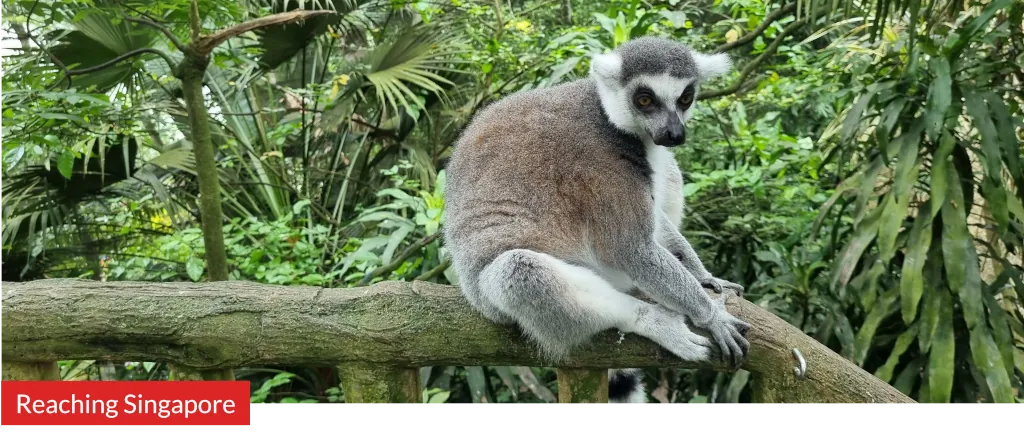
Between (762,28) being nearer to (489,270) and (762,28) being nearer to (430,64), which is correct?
(430,64)

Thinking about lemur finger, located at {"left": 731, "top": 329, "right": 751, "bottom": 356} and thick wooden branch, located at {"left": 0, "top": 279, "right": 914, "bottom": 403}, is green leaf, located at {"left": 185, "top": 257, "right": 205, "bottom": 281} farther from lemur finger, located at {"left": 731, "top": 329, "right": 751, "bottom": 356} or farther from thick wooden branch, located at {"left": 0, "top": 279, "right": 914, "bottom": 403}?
lemur finger, located at {"left": 731, "top": 329, "right": 751, "bottom": 356}

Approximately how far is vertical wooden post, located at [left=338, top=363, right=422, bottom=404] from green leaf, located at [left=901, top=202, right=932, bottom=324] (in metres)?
2.46

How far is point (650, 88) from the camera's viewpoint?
8.71ft

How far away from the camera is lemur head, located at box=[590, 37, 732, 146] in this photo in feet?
8.59

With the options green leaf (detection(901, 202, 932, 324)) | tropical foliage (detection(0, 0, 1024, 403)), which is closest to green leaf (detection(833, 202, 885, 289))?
tropical foliage (detection(0, 0, 1024, 403))

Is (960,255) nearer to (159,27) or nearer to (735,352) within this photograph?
(735,352)

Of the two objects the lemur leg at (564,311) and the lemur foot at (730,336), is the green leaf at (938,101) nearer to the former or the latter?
the lemur foot at (730,336)

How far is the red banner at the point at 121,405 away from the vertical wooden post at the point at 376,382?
0.35 metres

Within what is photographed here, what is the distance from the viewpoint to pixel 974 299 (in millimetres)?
3561

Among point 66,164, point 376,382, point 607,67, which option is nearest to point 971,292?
point 607,67

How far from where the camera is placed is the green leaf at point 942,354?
3.57 m

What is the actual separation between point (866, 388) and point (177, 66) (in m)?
3.11

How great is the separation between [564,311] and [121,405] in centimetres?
119

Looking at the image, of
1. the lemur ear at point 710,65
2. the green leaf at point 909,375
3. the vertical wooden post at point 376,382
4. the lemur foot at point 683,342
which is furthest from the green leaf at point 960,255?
the vertical wooden post at point 376,382
